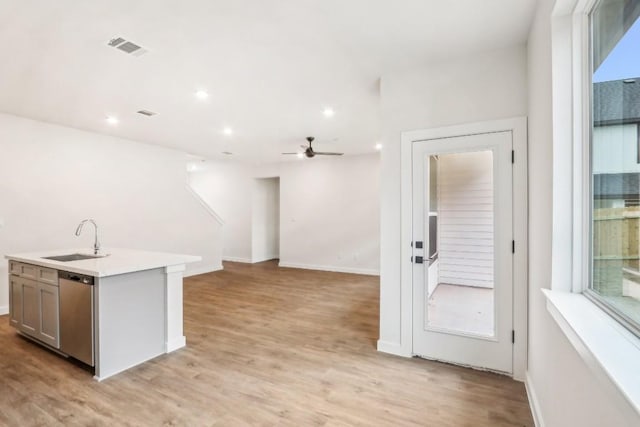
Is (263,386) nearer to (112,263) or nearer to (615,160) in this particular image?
(112,263)

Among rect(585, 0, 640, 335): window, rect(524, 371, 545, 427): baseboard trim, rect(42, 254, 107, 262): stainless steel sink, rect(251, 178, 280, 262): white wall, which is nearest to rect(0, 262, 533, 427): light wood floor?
rect(524, 371, 545, 427): baseboard trim

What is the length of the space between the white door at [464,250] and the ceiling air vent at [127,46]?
8.26 feet

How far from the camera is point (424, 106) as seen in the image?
2.91 metres

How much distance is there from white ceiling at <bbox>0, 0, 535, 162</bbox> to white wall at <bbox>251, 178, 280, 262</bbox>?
13.8ft

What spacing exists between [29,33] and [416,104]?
3.17 metres

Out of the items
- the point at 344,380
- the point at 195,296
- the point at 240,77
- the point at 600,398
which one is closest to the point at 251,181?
the point at 195,296

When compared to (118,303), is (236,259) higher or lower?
lower

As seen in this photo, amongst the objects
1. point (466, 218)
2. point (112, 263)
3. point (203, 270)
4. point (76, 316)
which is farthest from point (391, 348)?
point (203, 270)

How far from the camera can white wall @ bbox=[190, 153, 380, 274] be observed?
23.2ft

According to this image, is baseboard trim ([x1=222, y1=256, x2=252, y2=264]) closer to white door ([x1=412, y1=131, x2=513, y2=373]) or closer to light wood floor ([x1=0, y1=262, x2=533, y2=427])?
light wood floor ([x1=0, y1=262, x2=533, y2=427])

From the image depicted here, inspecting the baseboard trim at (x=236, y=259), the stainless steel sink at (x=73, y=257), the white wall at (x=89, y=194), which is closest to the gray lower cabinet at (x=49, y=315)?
the stainless steel sink at (x=73, y=257)

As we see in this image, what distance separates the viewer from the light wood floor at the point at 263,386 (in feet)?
6.84

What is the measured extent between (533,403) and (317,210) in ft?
19.4

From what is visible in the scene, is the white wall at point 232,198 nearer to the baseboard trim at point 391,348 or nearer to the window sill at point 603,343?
the baseboard trim at point 391,348
